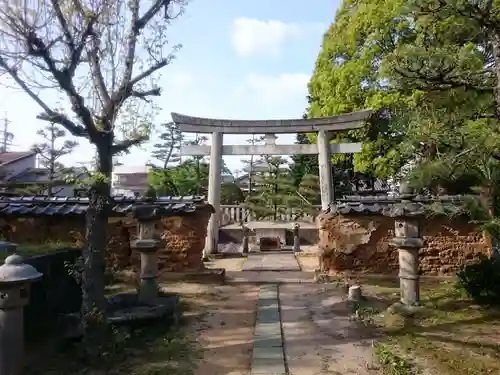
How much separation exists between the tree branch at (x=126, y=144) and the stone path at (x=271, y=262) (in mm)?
7096

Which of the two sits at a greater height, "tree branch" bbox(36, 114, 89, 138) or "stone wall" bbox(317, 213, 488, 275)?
"tree branch" bbox(36, 114, 89, 138)

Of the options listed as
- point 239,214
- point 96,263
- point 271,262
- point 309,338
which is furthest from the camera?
point 239,214

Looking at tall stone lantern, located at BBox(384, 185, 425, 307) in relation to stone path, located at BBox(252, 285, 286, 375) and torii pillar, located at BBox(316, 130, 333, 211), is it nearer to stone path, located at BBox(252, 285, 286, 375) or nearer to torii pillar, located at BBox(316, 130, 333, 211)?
stone path, located at BBox(252, 285, 286, 375)

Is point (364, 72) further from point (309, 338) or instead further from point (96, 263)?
point (96, 263)

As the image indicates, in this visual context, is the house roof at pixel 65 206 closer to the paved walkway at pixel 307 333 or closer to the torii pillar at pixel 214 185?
the paved walkway at pixel 307 333

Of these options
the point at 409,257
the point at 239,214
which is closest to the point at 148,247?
the point at 409,257

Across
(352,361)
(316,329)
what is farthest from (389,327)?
(352,361)

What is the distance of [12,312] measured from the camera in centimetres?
411

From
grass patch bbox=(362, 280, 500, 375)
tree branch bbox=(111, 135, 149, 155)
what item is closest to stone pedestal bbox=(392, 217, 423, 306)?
grass patch bbox=(362, 280, 500, 375)

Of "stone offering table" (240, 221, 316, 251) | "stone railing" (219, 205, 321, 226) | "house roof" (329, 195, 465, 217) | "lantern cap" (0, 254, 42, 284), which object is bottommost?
"lantern cap" (0, 254, 42, 284)

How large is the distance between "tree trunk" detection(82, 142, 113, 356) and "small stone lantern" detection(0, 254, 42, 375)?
0.69 metres

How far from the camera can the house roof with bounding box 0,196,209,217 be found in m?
9.44

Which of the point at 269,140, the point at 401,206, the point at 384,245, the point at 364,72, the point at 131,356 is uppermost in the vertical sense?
the point at 364,72

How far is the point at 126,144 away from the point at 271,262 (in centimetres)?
848
